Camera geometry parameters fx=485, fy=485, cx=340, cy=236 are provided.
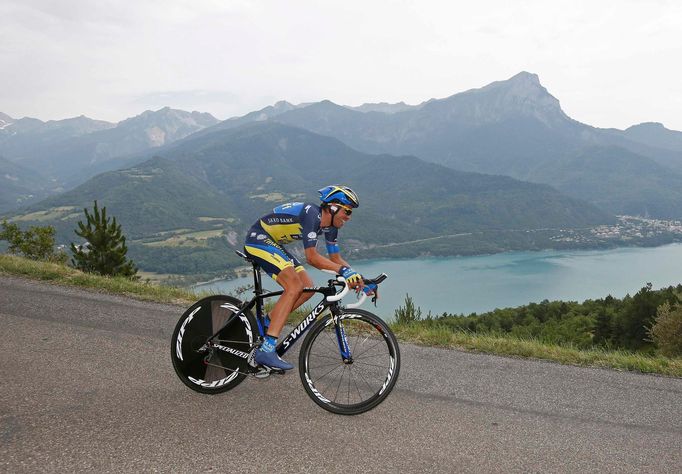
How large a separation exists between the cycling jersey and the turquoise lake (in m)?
91.9

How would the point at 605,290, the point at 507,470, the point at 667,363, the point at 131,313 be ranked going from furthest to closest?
1. the point at 605,290
2. the point at 131,313
3. the point at 667,363
4. the point at 507,470

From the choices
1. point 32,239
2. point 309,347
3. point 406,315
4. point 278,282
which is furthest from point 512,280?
point 309,347

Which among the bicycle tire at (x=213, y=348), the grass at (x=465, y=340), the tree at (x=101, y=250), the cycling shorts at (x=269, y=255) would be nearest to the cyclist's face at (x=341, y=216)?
the cycling shorts at (x=269, y=255)

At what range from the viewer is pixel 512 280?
500ft

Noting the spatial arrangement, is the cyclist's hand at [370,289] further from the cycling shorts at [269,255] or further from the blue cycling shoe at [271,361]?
the blue cycling shoe at [271,361]

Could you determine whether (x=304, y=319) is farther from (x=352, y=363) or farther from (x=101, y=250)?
(x=101, y=250)

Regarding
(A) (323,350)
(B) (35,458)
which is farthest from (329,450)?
(B) (35,458)

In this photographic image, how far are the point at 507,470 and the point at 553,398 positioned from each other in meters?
2.08

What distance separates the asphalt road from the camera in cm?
405

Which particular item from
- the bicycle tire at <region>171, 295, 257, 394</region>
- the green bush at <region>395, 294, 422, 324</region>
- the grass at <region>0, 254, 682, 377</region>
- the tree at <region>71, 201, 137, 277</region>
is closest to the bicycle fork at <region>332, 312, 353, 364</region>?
the bicycle tire at <region>171, 295, 257, 394</region>

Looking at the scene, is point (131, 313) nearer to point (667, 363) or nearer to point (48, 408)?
point (48, 408)

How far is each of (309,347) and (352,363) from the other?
1.78 feet

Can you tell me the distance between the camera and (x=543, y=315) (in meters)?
40.8

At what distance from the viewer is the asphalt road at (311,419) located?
4051mm
